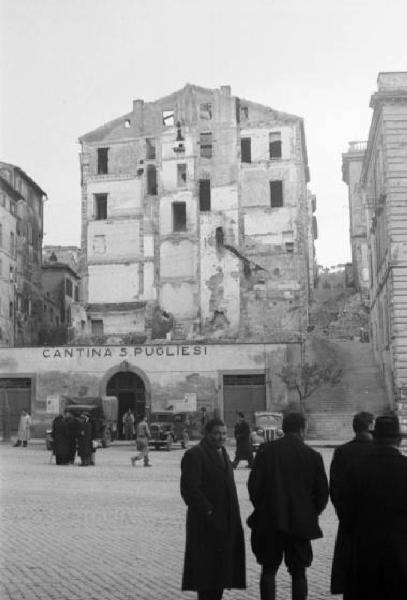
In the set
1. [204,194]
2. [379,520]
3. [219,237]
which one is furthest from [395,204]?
[379,520]

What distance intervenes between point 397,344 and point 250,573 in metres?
26.3

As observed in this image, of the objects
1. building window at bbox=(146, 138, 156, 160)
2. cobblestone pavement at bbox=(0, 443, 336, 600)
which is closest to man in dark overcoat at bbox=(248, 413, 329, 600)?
cobblestone pavement at bbox=(0, 443, 336, 600)

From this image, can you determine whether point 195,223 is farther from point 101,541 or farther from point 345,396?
point 101,541

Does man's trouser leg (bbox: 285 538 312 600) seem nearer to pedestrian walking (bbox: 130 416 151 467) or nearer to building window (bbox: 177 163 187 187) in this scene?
pedestrian walking (bbox: 130 416 151 467)

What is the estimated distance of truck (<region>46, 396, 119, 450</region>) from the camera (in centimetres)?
3441

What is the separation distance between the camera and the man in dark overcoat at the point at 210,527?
6.86m

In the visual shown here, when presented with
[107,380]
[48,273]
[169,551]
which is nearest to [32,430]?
[107,380]

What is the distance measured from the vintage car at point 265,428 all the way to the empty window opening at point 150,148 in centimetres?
3031

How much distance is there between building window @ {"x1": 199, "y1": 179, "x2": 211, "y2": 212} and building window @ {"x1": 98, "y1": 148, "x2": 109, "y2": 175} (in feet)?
21.4

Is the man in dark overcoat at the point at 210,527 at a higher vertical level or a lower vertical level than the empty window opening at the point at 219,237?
lower

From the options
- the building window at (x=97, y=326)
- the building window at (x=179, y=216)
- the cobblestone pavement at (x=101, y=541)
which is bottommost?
the cobblestone pavement at (x=101, y=541)

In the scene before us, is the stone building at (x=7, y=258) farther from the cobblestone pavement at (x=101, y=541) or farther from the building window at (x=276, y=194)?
the cobblestone pavement at (x=101, y=541)

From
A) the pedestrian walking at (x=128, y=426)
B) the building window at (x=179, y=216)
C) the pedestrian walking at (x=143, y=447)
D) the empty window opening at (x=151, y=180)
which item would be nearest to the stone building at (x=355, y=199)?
the building window at (x=179, y=216)

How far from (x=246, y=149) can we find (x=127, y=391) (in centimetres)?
2156
